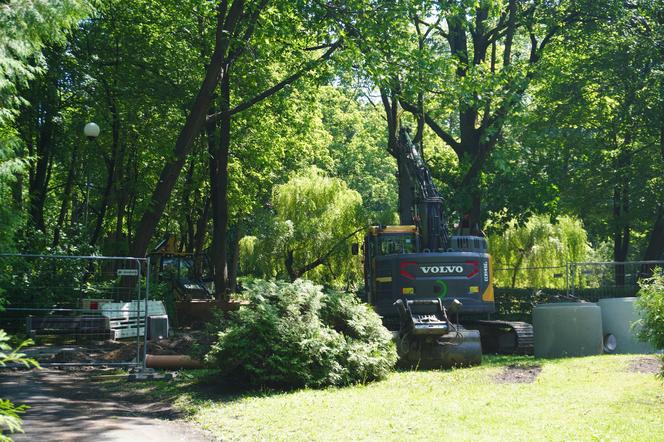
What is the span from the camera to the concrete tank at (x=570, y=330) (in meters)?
17.5

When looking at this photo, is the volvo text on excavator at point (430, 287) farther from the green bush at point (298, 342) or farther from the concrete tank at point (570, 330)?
the green bush at point (298, 342)

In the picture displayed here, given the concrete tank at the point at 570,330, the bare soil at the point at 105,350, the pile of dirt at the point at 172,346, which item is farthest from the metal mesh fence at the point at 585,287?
the bare soil at the point at 105,350

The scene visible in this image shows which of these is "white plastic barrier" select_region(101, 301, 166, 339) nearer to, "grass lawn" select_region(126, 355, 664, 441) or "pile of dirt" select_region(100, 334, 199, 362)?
"pile of dirt" select_region(100, 334, 199, 362)

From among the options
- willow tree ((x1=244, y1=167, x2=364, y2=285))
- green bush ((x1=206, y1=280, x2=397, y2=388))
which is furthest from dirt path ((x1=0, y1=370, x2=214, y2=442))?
willow tree ((x1=244, y1=167, x2=364, y2=285))

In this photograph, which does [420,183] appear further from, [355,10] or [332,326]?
[332,326]

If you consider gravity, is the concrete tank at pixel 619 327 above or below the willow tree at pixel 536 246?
below

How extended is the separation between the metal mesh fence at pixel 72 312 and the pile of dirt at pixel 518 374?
247 inches

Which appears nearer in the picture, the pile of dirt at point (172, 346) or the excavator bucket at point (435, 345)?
the excavator bucket at point (435, 345)

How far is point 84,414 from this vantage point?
Result: 10508 mm

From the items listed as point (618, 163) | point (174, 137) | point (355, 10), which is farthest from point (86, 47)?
point (618, 163)

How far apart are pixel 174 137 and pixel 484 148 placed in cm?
1094

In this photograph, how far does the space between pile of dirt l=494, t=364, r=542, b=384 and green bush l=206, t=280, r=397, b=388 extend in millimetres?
1928

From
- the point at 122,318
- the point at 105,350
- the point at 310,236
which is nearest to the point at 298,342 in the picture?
the point at 122,318

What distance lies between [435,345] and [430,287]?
8.67ft
